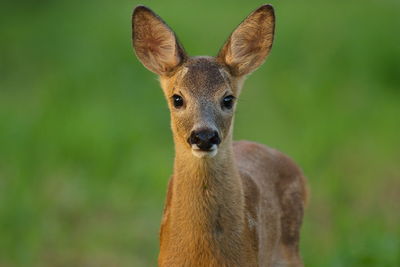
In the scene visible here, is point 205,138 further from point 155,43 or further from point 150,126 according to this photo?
point 150,126

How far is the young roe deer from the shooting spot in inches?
280

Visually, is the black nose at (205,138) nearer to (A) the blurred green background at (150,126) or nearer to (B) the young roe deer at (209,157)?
(B) the young roe deer at (209,157)

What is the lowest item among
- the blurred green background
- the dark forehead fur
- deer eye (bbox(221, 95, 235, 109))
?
the blurred green background

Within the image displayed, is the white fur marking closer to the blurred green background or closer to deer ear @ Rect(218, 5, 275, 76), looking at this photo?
deer ear @ Rect(218, 5, 275, 76)

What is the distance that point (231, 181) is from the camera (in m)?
7.30

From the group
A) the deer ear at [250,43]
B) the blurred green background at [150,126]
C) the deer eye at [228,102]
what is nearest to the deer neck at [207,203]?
the deer eye at [228,102]

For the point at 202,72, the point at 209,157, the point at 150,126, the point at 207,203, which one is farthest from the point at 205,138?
the point at 150,126

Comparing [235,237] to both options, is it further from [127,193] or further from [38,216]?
[127,193]

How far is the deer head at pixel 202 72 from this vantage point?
7008mm

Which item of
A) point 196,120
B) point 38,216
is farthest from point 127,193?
point 196,120

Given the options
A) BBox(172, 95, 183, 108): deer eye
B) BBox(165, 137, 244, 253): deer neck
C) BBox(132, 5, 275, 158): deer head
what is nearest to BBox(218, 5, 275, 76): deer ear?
BBox(132, 5, 275, 158): deer head

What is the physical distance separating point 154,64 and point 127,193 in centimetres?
387

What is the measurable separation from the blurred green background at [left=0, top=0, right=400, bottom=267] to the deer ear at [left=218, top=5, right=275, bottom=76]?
7.55 ft

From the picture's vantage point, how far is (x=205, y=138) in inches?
267
